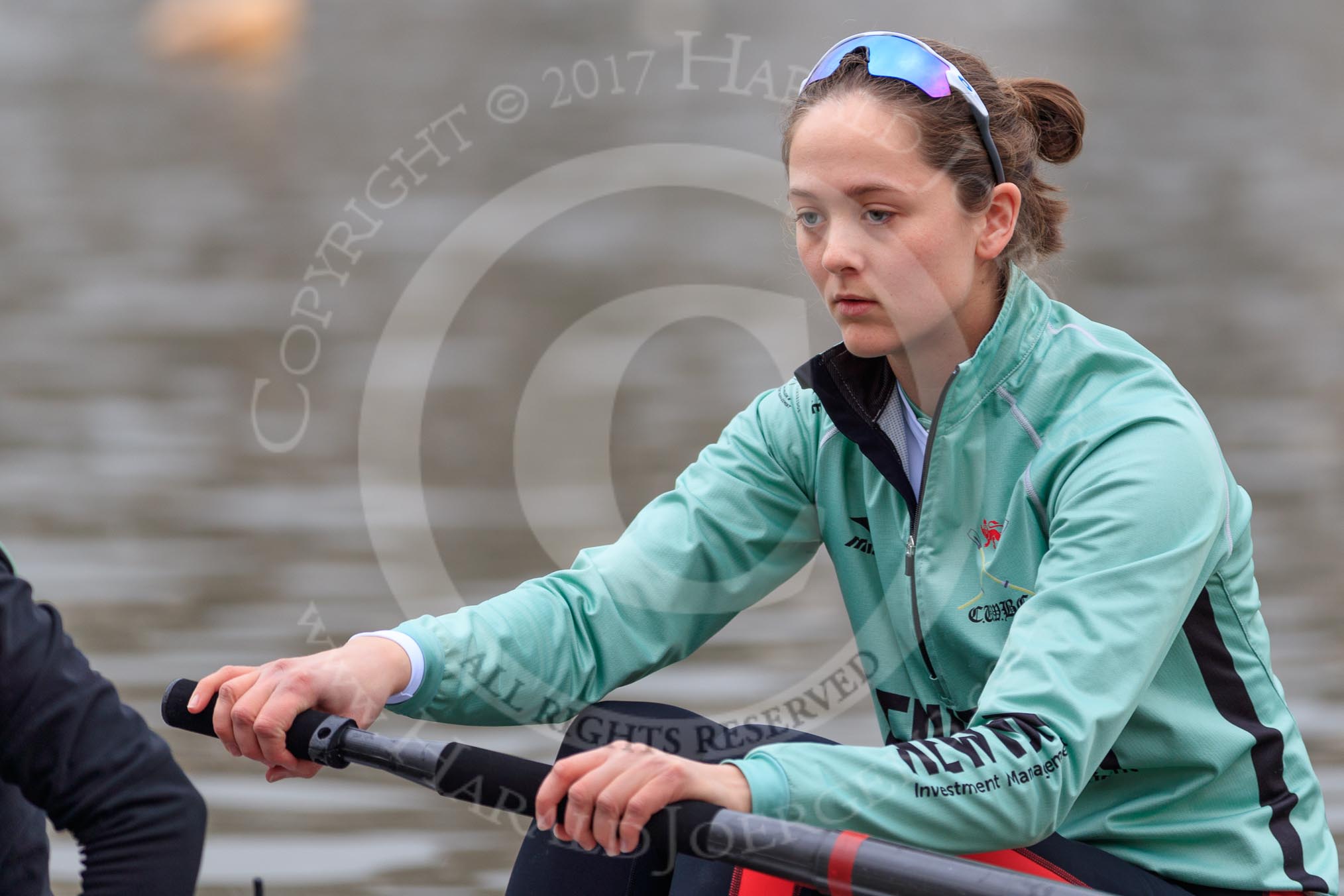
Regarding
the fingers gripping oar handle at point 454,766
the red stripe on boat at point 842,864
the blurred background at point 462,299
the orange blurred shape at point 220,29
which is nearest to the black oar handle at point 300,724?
the fingers gripping oar handle at point 454,766

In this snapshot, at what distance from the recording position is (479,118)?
3957 millimetres

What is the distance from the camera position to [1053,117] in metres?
1.35

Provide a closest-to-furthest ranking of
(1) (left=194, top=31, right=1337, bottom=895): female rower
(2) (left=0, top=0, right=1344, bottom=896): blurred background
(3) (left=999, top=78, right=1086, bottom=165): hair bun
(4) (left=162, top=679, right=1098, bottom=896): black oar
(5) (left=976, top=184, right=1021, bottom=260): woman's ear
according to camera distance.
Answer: (4) (left=162, top=679, right=1098, bottom=896): black oar
(1) (left=194, top=31, right=1337, bottom=895): female rower
(5) (left=976, top=184, right=1021, bottom=260): woman's ear
(3) (left=999, top=78, right=1086, bottom=165): hair bun
(2) (left=0, top=0, right=1344, bottom=896): blurred background

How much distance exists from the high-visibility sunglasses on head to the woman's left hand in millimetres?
594

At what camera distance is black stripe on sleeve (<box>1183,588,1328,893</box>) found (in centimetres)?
113

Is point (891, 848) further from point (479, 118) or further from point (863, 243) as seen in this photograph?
point (479, 118)

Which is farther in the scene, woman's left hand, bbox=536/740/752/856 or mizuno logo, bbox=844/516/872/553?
mizuno logo, bbox=844/516/872/553

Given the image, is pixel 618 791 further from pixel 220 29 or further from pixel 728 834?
pixel 220 29

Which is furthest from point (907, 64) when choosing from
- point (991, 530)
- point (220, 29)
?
point (220, 29)

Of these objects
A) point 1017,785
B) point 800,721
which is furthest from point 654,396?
point 1017,785

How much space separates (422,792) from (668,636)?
1049 millimetres

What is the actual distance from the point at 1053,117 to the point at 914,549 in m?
0.43

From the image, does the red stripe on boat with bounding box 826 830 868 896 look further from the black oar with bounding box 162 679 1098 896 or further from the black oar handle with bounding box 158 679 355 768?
the black oar handle with bounding box 158 679 355 768

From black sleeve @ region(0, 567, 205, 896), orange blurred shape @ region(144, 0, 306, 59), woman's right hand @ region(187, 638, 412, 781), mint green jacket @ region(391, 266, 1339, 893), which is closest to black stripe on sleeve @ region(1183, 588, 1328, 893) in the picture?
mint green jacket @ region(391, 266, 1339, 893)
